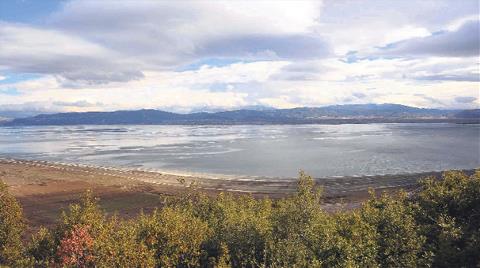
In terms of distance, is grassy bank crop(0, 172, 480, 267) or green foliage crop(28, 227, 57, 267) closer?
grassy bank crop(0, 172, 480, 267)

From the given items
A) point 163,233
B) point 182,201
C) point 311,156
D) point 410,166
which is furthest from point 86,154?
point 163,233

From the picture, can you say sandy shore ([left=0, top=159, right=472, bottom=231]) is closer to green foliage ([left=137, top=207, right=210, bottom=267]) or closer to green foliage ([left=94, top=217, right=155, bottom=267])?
green foliage ([left=137, top=207, right=210, bottom=267])

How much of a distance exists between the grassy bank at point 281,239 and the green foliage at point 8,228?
0.06 metres

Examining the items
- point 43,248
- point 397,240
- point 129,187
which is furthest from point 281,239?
point 129,187

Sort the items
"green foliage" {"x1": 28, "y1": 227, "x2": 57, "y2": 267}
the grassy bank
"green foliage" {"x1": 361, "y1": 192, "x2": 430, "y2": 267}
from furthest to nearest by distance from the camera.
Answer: "green foliage" {"x1": 28, "y1": 227, "x2": 57, "y2": 267} < "green foliage" {"x1": 361, "y1": 192, "x2": 430, "y2": 267} < the grassy bank

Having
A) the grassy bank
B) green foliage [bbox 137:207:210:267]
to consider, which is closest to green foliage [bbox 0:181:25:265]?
the grassy bank

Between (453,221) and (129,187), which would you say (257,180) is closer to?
(129,187)

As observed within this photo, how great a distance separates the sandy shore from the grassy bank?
37728mm

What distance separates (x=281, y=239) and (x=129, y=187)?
6802 cm

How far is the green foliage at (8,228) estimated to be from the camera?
91.9ft

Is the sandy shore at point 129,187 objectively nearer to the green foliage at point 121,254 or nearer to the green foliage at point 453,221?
the green foliage at point 453,221

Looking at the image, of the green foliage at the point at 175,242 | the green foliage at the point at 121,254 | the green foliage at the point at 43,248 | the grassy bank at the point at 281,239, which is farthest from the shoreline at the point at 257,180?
the green foliage at the point at 121,254

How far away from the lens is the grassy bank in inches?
899

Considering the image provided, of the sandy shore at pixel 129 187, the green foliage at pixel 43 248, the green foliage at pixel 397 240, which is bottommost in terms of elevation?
the sandy shore at pixel 129 187
